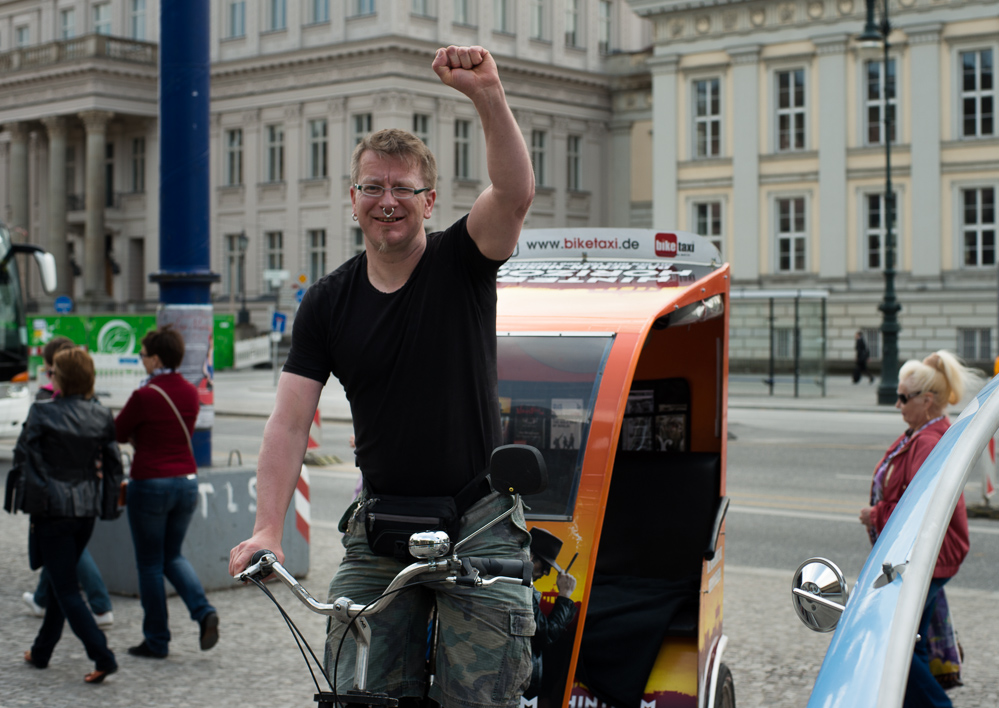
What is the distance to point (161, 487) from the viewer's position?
5.91m

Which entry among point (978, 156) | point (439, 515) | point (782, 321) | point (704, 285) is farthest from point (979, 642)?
point (978, 156)

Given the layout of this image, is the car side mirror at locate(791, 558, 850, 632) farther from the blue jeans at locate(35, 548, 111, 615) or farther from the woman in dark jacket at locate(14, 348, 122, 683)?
the blue jeans at locate(35, 548, 111, 615)

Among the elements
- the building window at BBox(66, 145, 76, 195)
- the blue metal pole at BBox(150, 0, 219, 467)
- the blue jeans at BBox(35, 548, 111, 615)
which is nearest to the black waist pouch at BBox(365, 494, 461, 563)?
the blue jeans at BBox(35, 548, 111, 615)

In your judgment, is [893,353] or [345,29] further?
[345,29]

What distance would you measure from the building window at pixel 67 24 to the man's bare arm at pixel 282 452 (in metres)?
63.5

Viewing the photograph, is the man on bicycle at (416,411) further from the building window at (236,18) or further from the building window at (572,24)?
the building window at (236,18)

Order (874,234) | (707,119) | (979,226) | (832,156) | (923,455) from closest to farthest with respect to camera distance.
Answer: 1. (923,455)
2. (979,226)
3. (874,234)
4. (832,156)
5. (707,119)

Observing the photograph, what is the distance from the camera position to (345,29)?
4969 centimetres

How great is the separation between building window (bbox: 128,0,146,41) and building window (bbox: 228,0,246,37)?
623cm

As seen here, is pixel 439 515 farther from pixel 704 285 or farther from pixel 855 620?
pixel 704 285

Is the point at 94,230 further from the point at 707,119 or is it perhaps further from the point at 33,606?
the point at 33,606

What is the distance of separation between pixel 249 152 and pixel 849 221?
88.7ft

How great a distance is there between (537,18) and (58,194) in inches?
971

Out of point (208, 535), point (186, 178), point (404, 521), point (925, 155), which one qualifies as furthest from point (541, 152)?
point (404, 521)
